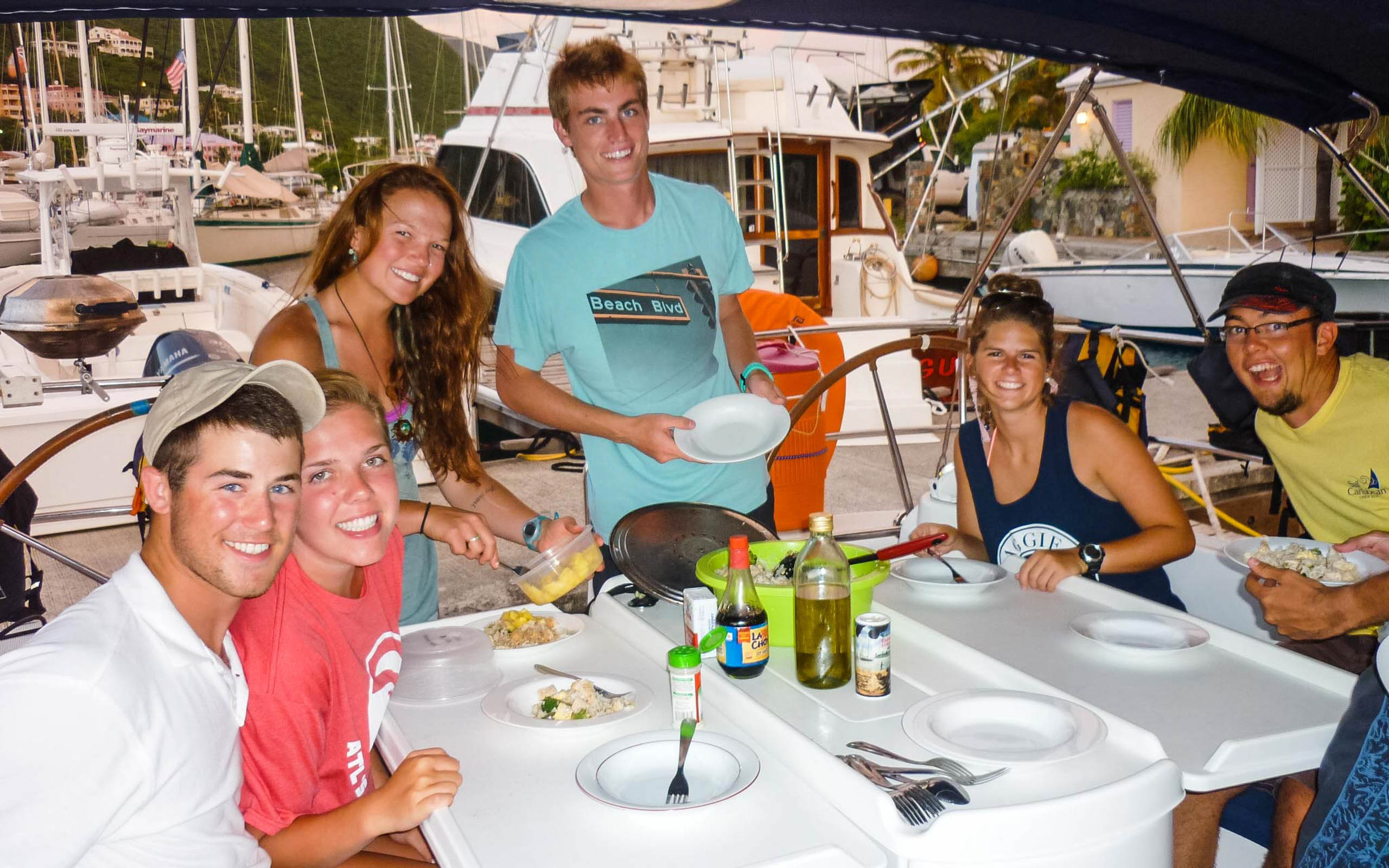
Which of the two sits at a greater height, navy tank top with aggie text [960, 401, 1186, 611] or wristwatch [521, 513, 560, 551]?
wristwatch [521, 513, 560, 551]

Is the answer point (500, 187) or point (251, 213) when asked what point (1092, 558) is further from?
point (251, 213)

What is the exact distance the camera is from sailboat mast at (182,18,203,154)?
10.1m

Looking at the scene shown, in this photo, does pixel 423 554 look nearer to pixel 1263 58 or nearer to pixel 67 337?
pixel 1263 58

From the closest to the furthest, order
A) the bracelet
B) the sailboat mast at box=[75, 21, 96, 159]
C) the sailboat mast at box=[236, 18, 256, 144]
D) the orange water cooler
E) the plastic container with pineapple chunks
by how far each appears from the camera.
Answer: the plastic container with pineapple chunks
the bracelet
the orange water cooler
the sailboat mast at box=[75, 21, 96, 159]
the sailboat mast at box=[236, 18, 256, 144]

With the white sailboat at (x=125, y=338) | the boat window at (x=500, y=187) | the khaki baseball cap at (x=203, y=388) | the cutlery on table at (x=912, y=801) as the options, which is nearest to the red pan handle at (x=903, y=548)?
the cutlery on table at (x=912, y=801)

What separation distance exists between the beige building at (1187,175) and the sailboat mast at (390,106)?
16206 millimetres

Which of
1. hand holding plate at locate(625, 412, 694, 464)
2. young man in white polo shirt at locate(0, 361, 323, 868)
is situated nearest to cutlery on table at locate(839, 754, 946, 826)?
young man in white polo shirt at locate(0, 361, 323, 868)

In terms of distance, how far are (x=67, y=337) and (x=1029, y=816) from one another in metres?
5.81

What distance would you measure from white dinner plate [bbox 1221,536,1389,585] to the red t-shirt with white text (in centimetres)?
182

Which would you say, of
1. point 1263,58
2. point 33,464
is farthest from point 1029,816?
point 33,464

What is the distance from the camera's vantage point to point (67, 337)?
5.77 meters

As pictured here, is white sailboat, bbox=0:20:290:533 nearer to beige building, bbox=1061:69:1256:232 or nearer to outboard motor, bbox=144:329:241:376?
outboard motor, bbox=144:329:241:376

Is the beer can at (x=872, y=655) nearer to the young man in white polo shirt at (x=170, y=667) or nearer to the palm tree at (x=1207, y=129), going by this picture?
the young man in white polo shirt at (x=170, y=667)

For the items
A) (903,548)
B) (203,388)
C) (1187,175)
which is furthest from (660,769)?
(1187,175)
